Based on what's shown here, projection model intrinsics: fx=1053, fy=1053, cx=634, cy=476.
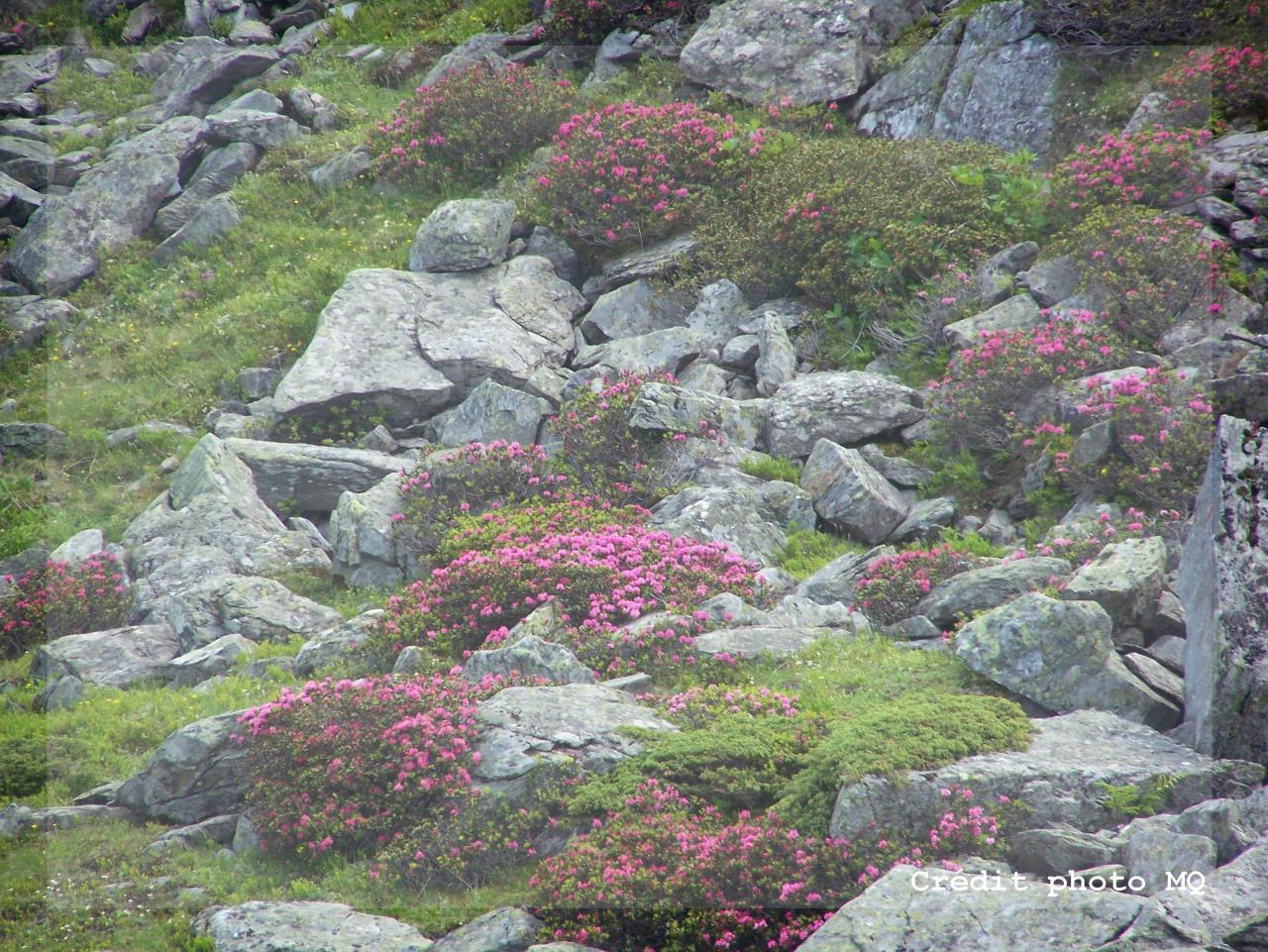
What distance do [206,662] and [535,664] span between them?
4226 millimetres

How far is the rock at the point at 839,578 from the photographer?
12094 mm

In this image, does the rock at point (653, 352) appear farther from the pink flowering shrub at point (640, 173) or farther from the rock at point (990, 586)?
the rock at point (990, 586)

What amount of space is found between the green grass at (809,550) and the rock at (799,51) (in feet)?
36.6

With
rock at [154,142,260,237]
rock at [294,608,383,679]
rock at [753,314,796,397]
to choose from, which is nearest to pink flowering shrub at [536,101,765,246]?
rock at [753,314,796,397]

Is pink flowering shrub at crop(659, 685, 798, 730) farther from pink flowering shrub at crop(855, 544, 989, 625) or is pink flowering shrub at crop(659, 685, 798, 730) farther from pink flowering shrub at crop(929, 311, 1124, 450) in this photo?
pink flowering shrub at crop(929, 311, 1124, 450)

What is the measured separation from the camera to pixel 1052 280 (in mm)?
15328

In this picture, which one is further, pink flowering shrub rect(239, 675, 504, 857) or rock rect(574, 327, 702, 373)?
rock rect(574, 327, 702, 373)

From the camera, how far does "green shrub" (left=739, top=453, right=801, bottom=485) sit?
47.2ft

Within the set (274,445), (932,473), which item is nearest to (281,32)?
(274,445)

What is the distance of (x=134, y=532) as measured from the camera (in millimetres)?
14656

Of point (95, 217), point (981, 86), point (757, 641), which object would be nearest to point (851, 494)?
point (757, 641)

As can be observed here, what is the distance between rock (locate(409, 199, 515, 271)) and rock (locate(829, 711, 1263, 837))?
13355 millimetres

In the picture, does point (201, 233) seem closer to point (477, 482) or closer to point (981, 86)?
point (477, 482)

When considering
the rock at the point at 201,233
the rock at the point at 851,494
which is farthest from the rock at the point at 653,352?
the rock at the point at 201,233
